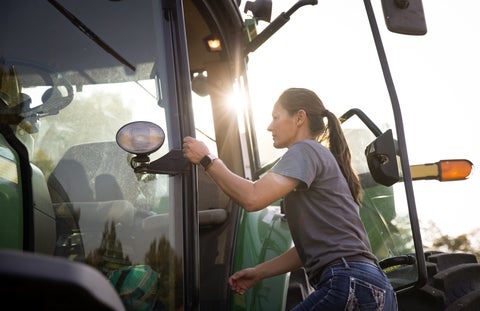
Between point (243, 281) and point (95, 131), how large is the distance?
871 millimetres

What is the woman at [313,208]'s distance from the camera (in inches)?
66.2

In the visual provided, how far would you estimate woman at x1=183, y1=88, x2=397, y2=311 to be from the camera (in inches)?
66.2

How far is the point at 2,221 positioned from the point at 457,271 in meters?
2.48

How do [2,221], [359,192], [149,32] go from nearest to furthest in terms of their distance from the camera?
[2,221]
[149,32]
[359,192]

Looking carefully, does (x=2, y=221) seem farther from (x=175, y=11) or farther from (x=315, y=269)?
(x=315, y=269)

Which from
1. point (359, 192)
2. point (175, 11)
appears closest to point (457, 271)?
point (359, 192)

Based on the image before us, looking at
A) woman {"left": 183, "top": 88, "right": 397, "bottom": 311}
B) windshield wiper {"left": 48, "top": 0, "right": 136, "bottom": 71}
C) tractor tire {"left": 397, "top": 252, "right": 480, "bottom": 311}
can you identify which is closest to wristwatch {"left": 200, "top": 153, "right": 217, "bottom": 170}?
woman {"left": 183, "top": 88, "right": 397, "bottom": 311}

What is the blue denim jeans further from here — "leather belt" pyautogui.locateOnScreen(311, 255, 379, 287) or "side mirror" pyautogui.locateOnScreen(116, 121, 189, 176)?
"side mirror" pyautogui.locateOnScreen(116, 121, 189, 176)

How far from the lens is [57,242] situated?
141cm

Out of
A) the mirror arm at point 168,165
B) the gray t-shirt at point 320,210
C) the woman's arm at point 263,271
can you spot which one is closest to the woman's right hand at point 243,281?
the woman's arm at point 263,271

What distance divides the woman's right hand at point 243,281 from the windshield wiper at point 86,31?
3.06ft

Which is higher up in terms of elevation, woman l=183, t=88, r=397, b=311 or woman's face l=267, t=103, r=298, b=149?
woman's face l=267, t=103, r=298, b=149

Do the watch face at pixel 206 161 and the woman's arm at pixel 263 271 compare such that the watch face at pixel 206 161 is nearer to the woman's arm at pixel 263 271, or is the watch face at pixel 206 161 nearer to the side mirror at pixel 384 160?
the woman's arm at pixel 263 271

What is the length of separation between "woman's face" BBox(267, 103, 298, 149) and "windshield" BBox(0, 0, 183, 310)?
551mm
